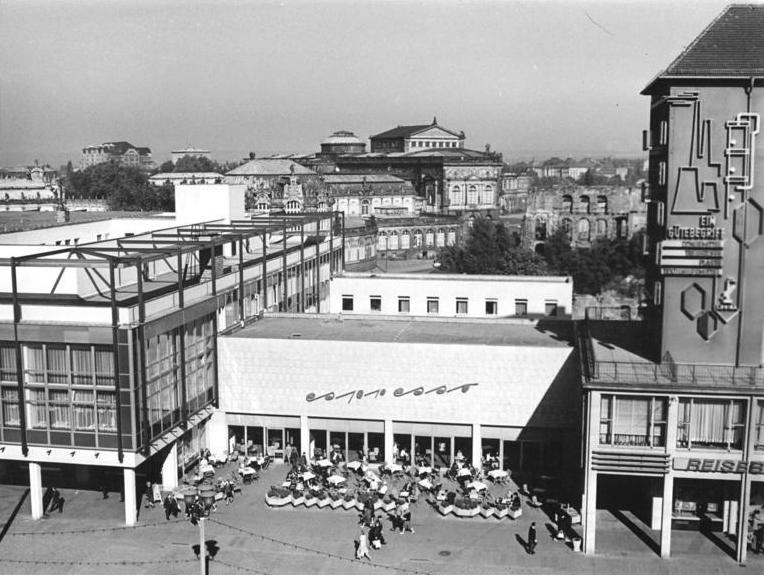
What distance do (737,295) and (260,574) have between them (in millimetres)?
17719

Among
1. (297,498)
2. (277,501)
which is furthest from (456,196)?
(277,501)

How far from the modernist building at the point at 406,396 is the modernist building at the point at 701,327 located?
459cm

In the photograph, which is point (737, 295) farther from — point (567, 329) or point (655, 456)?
point (567, 329)

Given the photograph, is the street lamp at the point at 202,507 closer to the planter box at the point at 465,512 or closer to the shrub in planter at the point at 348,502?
the shrub in planter at the point at 348,502

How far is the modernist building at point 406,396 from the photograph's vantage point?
1382 inches

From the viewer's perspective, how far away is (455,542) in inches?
1165

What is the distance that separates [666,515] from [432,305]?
1026 inches

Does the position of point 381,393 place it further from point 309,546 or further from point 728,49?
point 728,49

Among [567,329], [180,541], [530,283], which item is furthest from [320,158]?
[180,541]

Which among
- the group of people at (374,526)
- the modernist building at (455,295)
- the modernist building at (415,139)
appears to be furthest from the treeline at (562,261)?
the modernist building at (415,139)

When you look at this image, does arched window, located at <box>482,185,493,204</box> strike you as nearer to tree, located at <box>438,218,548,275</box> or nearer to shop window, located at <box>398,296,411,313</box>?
tree, located at <box>438,218,548,275</box>

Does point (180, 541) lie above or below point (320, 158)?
below

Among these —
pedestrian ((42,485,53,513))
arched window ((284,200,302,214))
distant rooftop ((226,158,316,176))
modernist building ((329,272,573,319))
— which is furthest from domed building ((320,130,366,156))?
pedestrian ((42,485,53,513))

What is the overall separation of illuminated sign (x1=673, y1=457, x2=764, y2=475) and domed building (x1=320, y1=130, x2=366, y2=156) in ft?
476
